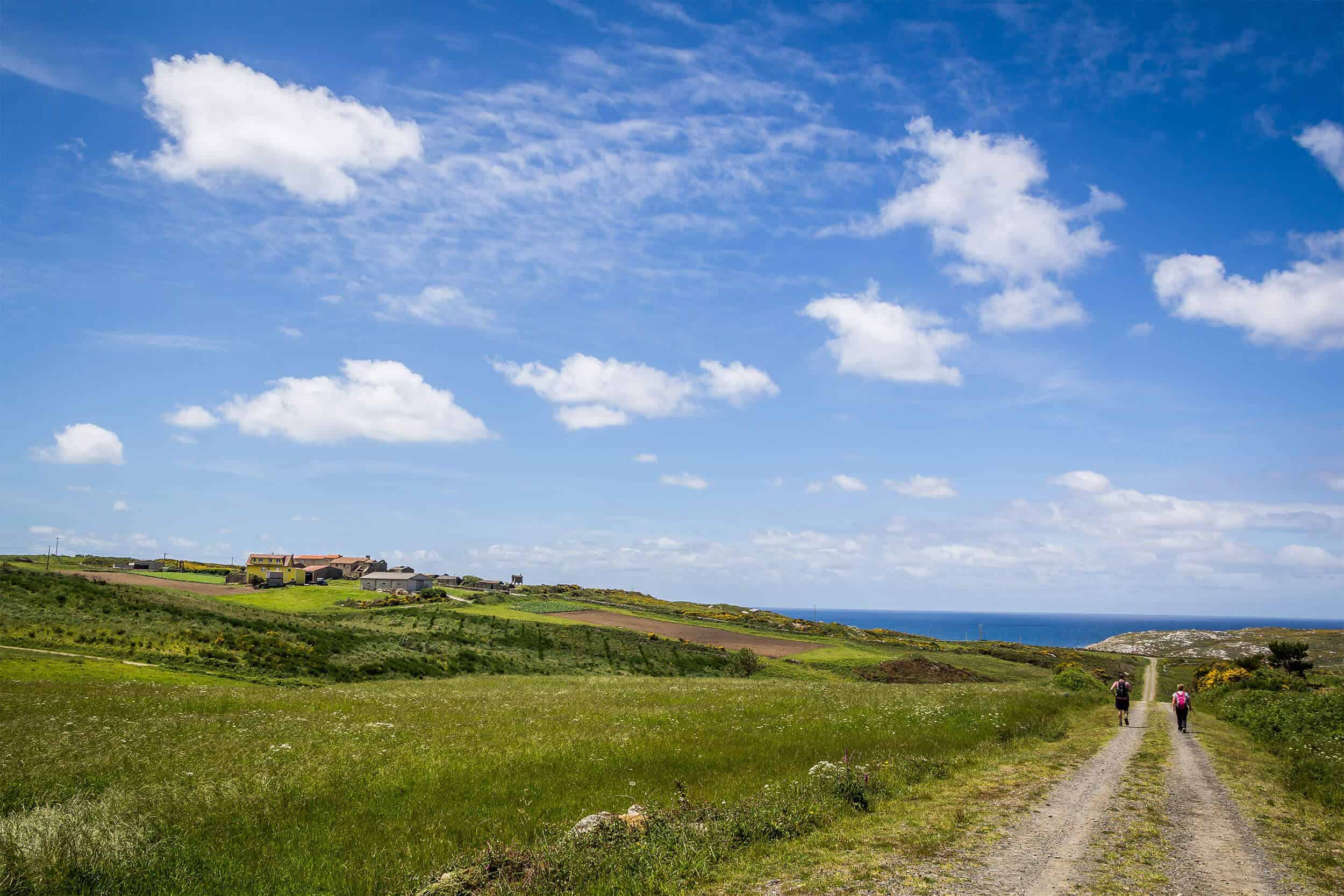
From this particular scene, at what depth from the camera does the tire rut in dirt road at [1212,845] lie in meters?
11.6

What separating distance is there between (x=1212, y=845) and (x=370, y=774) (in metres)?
18.3

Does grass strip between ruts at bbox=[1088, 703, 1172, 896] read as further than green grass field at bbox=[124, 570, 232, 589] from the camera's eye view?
No

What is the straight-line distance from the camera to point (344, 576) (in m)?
177

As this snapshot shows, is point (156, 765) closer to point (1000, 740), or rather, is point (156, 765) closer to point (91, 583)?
point (1000, 740)

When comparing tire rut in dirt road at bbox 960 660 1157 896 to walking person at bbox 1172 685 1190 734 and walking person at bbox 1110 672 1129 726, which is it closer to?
walking person at bbox 1172 685 1190 734

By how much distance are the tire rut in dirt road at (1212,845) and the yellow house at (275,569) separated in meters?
143

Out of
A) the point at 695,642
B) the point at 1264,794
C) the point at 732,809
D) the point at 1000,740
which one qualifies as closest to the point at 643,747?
the point at 732,809

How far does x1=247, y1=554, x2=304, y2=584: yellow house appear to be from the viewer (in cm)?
13500

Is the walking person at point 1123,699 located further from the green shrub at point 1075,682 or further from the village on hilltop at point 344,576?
the village on hilltop at point 344,576

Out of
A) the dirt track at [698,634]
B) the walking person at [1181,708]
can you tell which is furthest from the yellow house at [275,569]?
the walking person at [1181,708]

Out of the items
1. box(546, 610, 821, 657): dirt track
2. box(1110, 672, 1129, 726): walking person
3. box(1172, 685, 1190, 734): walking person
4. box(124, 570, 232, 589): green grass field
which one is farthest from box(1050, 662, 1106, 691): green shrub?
box(124, 570, 232, 589): green grass field

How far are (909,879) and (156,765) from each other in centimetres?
1689

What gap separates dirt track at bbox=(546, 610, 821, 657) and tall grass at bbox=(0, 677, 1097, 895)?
187 feet

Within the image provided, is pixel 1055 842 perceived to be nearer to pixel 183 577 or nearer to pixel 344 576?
pixel 183 577
